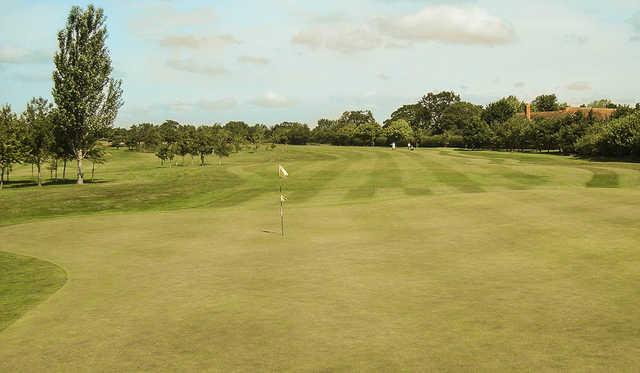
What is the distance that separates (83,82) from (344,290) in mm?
51287

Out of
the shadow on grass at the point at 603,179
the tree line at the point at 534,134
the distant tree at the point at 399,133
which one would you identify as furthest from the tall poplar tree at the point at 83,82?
the distant tree at the point at 399,133

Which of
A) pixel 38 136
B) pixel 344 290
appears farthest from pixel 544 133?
pixel 344 290

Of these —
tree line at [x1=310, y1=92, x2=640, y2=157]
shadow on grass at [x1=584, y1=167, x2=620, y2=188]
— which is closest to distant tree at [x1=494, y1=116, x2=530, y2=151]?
tree line at [x1=310, y1=92, x2=640, y2=157]

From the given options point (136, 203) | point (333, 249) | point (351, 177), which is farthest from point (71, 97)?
point (333, 249)

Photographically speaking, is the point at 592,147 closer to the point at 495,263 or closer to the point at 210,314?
the point at 495,263

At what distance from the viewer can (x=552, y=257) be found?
1772 cm

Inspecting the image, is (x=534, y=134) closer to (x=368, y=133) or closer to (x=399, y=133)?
(x=399, y=133)

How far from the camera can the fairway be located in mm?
10195

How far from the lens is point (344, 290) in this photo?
14.6 metres

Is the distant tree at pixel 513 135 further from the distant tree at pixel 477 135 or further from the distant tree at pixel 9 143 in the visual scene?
the distant tree at pixel 9 143

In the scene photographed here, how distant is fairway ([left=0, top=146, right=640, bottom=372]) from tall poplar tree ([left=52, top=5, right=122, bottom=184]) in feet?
99.0

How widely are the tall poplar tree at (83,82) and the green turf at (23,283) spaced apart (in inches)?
1557

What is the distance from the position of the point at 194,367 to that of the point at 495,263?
1111 cm

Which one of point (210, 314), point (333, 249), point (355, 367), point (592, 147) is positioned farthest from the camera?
point (592, 147)
